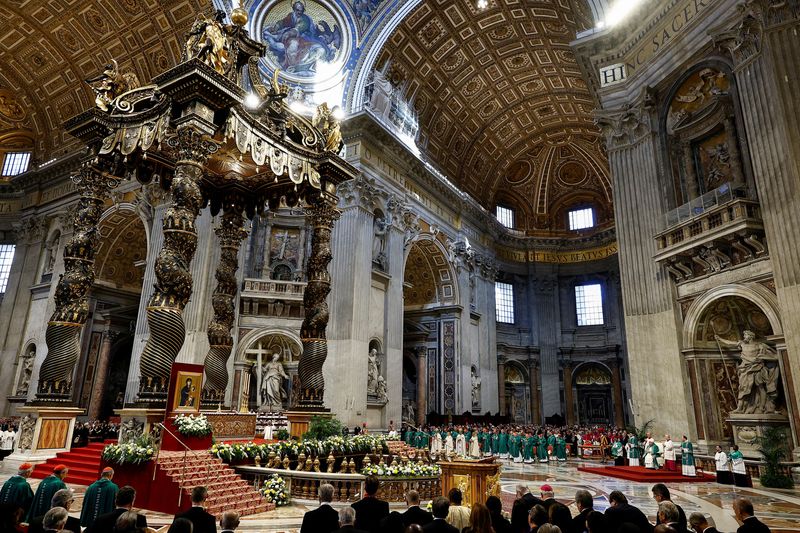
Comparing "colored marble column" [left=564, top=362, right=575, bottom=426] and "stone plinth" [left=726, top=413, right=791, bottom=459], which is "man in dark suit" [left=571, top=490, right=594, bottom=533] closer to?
"stone plinth" [left=726, top=413, right=791, bottom=459]

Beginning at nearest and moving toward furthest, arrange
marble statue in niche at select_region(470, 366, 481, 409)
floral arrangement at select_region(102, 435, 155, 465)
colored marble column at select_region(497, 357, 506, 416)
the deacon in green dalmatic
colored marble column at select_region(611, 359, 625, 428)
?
floral arrangement at select_region(102, 435, 155, 465)
the deacon in green dalmatic
marble statue in niche at select_region(470, 366, 481, 409)
colored marble column at select_region(497, 357, 506, 416)
colored marble column at select_region(611, 359, 625, 428)

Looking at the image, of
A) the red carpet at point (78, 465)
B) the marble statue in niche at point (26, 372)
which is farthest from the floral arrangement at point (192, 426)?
the marble statue in niche at point (26, 372)

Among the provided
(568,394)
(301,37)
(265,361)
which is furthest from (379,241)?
(568,394)

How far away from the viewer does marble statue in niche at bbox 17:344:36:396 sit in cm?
1884

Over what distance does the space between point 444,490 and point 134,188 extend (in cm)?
1741

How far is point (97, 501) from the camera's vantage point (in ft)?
14.8

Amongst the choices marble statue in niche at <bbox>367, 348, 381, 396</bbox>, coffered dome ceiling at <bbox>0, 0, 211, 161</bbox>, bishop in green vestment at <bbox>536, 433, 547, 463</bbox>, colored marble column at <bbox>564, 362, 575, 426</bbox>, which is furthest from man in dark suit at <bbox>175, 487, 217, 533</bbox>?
colored marble column at <bbox>564, 362, 575, 426</bbox>

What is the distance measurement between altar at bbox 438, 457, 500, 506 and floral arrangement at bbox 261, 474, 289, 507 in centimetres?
240

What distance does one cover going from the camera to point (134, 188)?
19.3 metres

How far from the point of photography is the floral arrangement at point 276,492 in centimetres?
737

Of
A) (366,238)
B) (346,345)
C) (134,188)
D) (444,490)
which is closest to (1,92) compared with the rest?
(134,188)

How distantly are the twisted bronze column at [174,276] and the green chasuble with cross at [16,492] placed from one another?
268cm

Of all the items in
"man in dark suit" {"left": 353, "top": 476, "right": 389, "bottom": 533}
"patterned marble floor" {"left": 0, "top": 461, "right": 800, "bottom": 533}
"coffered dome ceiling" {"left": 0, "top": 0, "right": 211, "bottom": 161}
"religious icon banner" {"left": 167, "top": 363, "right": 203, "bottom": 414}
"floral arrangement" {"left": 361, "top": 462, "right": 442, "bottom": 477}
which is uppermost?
"coffered dome ceiling" {"left": 0, "top": 0, "right": 211, "bottom": 161}

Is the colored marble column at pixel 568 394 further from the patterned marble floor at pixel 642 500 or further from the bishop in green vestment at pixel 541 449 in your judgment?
the patterned marble floor at pixel 642 500
